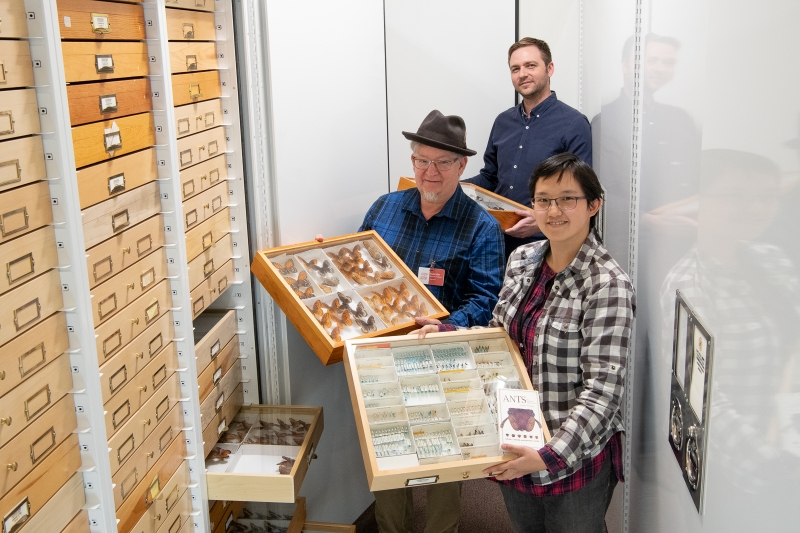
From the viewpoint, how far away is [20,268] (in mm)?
1496

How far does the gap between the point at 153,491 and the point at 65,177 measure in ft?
3.51

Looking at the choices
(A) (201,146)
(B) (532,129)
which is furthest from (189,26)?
(B) (532,129)

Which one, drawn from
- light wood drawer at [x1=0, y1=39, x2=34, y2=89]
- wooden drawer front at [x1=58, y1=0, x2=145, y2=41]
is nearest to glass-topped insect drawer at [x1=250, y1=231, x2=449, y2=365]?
wooden drawer front at [x1=58, y1=0, x2=145, y2=41]

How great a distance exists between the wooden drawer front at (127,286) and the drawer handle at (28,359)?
0.84 ft

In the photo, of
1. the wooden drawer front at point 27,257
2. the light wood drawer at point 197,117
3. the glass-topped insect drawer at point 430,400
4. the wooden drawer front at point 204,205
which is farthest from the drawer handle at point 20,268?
the glass-topped insect drawer at point 430,400

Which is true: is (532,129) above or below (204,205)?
above

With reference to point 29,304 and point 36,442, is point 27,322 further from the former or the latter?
point 36,442

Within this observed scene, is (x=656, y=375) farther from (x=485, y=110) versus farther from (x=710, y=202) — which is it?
(x=485, y=110)

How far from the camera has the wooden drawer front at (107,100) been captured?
5.79ft

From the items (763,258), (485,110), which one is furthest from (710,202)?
(485,110)

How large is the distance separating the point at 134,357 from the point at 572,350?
1315 millimetres

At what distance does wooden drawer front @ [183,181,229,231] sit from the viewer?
2.49 meters

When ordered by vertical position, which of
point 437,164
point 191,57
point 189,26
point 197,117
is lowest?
point 437,164

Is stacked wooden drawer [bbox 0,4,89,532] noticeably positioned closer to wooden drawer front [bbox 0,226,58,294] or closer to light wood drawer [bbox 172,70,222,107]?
wooden drawer front [bbox 0,226,58,294]
